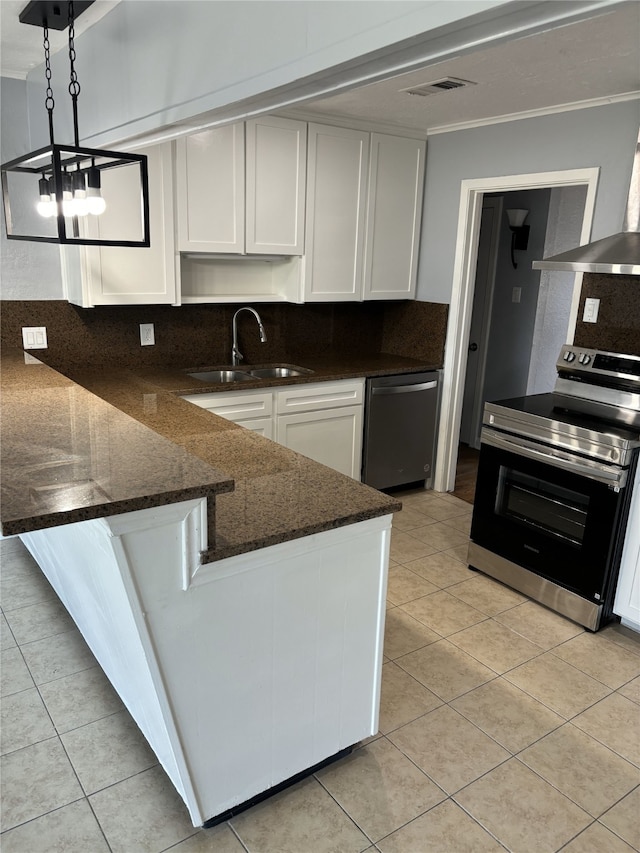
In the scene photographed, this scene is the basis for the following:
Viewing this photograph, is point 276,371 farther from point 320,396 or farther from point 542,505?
point 542,505

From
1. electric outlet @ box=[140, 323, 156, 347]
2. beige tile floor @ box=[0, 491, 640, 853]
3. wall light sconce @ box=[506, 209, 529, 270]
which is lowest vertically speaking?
beige tile floor @ box=[0, 491, 640, 853]

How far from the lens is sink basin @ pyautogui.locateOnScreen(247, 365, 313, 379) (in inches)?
161

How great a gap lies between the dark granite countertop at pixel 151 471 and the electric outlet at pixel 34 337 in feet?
1.83

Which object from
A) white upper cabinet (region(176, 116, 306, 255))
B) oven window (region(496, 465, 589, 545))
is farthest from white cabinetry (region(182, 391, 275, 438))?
oven window (region(496, 465, 589, 545))

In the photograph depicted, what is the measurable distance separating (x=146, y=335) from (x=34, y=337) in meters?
0.62

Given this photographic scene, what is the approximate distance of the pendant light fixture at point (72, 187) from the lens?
1.88 metres

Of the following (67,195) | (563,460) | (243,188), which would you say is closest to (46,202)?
(67,195)

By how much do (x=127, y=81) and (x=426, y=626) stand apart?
2.45m

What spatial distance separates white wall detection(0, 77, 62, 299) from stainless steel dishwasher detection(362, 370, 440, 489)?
6.35ft

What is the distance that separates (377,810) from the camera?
1.92 metres

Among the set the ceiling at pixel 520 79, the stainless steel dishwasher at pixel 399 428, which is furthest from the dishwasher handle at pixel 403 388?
the ceiling at pixel 520 79

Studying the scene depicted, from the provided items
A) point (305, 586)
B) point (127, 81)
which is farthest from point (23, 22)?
point (305, 586)

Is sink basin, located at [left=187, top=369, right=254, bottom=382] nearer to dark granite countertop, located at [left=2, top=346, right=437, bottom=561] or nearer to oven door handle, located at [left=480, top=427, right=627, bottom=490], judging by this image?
dark granite countertop, located at [left=2, top=346, right=437, bottom=561]

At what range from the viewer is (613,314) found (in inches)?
130
